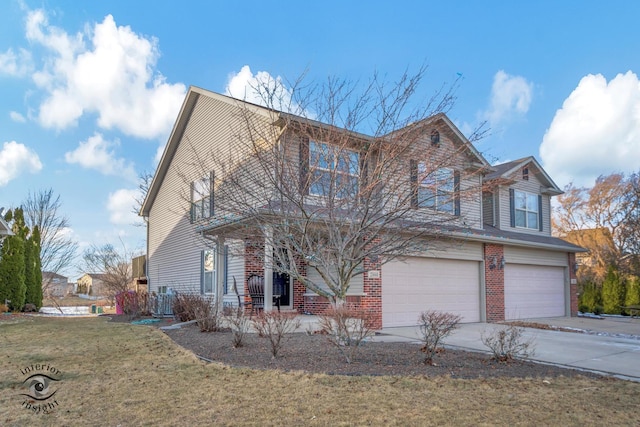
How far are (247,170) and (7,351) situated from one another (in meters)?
5.34

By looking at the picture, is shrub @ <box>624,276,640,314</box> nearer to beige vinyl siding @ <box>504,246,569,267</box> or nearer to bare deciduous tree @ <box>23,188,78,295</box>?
beige vinyl siding @ <box>504,246,569,267</box>

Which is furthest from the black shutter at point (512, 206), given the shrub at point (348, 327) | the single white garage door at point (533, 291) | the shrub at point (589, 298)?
the shrub at point (348, 327)

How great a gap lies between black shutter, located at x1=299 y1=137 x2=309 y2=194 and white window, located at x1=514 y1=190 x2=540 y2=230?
12628 mm

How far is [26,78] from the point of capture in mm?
14164

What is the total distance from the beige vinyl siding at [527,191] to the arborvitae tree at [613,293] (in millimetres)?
6171

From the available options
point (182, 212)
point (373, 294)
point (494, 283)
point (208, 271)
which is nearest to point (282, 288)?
point (373, 294)

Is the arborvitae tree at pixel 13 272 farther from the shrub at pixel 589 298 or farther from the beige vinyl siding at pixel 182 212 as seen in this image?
the shrub at pixel 589 298

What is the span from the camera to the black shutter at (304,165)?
8.03m

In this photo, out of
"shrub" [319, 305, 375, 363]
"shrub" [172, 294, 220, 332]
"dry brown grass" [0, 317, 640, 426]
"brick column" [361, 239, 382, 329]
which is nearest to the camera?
"dry brown grass" [0, 317, 640, 426]

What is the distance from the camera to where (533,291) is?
17.4m

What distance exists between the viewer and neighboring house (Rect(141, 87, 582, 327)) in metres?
12.4

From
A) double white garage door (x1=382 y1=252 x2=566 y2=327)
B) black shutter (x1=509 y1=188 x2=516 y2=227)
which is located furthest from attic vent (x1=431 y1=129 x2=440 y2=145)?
black shutter (x1=509 y1=188 x2=516 y2=227)

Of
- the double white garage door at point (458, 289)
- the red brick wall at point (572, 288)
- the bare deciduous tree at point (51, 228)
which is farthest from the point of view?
the bare deciduous tree at point (51, 228)

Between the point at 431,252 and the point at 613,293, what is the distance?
49.1ft
